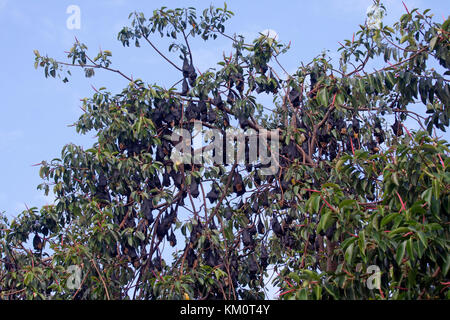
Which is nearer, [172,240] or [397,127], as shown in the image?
[172,240]

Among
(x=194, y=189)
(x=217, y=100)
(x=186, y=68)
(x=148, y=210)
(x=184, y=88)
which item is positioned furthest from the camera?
(x=186, y=68)

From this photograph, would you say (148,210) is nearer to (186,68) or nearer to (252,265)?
(252,265)

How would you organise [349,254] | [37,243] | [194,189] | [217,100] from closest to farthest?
[349,254]
[194,189]
[217,100]
[37,243]

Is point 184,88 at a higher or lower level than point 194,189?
higher

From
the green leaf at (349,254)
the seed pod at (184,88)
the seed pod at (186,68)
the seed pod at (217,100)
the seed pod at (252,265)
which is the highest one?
the seed pod at (186,68)

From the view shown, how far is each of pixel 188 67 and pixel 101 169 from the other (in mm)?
1711

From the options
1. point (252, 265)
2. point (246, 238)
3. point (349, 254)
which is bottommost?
point (349, 254)

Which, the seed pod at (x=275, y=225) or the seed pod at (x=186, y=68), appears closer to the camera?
the seed pod at (x=275, y=225)

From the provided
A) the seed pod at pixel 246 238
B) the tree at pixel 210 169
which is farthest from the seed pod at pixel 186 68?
the seed pod at pixel 246 238

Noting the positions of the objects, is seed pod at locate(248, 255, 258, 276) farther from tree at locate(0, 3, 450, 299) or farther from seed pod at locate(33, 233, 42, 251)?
seed pod at locate(33, 233, 42, 251)

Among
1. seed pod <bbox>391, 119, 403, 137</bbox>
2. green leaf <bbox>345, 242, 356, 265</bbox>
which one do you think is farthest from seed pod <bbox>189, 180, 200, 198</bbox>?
green leaf <bbox>345, 242, 356, 265</bbox>

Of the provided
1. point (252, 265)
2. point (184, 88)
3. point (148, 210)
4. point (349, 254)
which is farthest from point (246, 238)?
point (349, 254)

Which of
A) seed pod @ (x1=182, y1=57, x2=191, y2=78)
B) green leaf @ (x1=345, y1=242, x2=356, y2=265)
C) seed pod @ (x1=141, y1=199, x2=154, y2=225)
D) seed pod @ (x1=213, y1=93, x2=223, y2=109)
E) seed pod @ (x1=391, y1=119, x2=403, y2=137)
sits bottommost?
green leaf @ (x1=345, y1=242, x2=356, y2=265)

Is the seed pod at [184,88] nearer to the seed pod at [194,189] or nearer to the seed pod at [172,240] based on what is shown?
the seed pod at [194,189]
